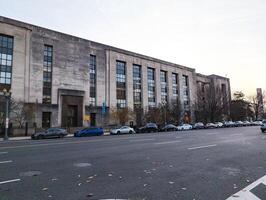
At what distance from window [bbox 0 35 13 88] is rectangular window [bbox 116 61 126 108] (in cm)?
2829

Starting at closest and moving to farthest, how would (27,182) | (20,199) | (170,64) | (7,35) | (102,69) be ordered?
(20,199), (27,182), (7,35), (102,69), (170,64)

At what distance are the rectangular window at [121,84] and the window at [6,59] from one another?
92.8 feet

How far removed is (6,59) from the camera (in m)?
50.7

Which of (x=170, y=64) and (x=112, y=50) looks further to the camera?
(x=170, y=64)

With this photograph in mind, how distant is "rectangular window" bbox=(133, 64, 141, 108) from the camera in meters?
74.2

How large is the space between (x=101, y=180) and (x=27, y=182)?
203cm

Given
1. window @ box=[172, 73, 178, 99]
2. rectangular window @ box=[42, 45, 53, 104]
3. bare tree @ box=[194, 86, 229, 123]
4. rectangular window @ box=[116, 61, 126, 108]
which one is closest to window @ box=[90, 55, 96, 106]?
rectangular window @ box=[116, 61, 126, 108]

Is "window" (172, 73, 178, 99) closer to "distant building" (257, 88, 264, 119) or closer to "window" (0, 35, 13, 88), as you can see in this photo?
"distant building" (257, 88, 264, 119)

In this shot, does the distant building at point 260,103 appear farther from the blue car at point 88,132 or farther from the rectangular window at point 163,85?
the blue car at point 88,132

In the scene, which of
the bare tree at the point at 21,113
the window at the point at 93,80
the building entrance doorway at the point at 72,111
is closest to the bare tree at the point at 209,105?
the window at the point at 93,80

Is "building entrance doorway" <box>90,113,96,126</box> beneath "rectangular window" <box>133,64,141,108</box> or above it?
beneath

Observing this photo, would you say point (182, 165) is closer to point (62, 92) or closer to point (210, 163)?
point (210, 163)

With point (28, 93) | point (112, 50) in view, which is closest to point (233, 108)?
point (112, 50)

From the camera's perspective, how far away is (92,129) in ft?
137
